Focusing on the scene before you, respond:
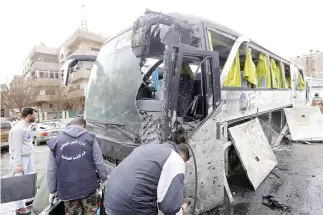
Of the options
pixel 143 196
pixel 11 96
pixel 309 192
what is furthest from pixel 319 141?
pixel 11 96

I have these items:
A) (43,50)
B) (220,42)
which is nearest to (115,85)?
(220,42)

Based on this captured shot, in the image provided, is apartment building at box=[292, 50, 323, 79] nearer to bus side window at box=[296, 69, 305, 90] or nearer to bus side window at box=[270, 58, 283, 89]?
bus side window at box=[296, 69, 305, 90]

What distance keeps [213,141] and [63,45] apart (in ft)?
133

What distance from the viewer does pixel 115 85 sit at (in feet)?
10.3

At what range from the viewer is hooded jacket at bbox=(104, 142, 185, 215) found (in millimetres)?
1693

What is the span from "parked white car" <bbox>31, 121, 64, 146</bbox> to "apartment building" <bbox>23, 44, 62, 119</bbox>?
19.2m

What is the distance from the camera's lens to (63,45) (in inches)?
1471

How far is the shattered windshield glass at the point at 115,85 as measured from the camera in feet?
9.35

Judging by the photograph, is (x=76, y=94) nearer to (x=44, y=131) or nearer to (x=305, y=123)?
(x=44, y=131)

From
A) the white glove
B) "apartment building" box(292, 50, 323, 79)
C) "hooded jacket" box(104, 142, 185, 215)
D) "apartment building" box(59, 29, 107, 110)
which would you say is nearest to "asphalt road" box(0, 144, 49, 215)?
the white glove

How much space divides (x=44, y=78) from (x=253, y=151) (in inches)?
1572

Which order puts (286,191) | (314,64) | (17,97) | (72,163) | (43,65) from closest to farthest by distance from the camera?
(72,163), (286,191), (17,97), (43,65), (314,64)

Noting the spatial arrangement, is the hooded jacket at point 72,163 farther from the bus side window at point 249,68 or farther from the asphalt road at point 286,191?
the bus side window at point 249,68

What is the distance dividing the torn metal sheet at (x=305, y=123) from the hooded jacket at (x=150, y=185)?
5540mm
